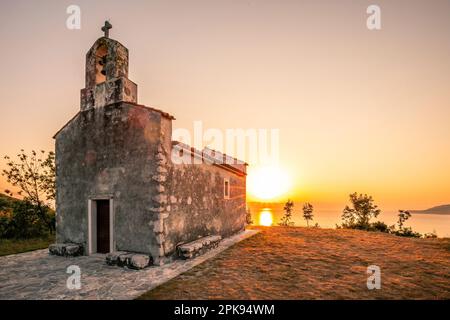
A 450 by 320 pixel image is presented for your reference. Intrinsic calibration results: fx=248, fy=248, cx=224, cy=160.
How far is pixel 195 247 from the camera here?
8531 mm

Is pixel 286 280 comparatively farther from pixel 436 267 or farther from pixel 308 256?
pixel 436 267

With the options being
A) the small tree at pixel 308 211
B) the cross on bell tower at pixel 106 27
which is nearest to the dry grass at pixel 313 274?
the cross on bell tower at pixel 106 27

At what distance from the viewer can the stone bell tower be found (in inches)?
346

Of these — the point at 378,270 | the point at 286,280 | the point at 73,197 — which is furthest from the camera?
the point at 73,197

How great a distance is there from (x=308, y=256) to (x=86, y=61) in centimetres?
1112

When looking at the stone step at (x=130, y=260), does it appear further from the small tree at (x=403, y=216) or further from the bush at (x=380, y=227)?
the small tree at (x=403, y=216)

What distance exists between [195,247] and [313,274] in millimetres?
3857

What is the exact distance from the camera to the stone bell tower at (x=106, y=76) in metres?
8.79

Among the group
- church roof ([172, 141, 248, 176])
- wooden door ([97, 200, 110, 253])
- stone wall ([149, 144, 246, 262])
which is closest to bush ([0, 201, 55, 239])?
wooden door ([97, 200, 110, 253])

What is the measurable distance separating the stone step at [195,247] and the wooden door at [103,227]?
276cm

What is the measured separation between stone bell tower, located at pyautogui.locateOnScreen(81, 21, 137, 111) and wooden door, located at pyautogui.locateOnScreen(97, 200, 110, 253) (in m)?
3.68
